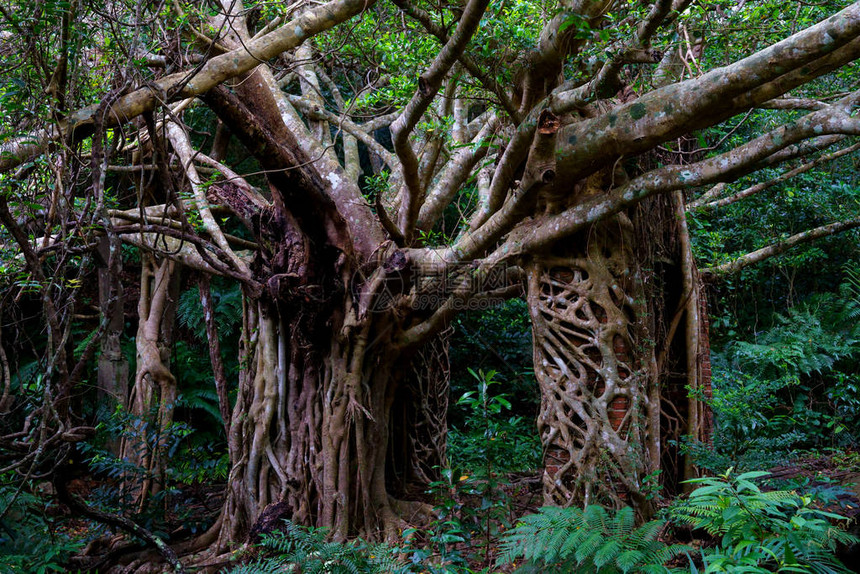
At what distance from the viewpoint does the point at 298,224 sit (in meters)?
5.42

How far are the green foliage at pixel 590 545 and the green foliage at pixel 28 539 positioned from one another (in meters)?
3.34

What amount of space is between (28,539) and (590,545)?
429cm

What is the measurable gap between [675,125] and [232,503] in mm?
4932

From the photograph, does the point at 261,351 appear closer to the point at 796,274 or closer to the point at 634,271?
the point at 634,271

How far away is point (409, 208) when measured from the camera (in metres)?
5.25

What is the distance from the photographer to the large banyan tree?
3568mm

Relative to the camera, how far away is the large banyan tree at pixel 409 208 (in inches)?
140

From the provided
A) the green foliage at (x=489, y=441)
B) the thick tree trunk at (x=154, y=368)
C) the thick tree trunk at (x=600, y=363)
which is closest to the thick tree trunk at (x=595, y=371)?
the thick tree trunk at (x=600, y=363)

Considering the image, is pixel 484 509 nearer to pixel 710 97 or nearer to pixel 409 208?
pixel 409 208

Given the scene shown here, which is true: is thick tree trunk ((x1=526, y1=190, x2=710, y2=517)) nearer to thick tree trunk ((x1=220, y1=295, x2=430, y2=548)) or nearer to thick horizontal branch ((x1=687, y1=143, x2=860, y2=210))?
thick tree trunk ((x1=220, y1=295, x2=430, y2=548))

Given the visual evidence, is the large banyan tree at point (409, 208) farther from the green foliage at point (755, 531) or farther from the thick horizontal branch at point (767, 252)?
the green foliage at point (755, 531)

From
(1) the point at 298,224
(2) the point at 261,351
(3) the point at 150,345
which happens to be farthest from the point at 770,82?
(3) the point at 150,345

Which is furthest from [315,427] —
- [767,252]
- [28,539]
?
[767,252]

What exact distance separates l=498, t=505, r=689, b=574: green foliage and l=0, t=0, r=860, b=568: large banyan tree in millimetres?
1181
